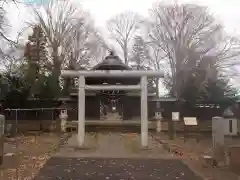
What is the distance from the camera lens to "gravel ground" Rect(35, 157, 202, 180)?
30.7 feet

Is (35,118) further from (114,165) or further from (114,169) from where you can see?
(114,169)

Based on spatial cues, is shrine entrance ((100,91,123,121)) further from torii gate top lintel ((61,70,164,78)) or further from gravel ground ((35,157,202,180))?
gravel ground ((35,157,202,180))

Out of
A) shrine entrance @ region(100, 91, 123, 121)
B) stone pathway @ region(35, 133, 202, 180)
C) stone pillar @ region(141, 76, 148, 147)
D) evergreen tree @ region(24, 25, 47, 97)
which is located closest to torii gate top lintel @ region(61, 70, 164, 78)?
stone pillar @ region(141, 76, 148, 147)

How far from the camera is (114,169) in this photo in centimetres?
1051

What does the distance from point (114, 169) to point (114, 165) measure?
2.52 ft

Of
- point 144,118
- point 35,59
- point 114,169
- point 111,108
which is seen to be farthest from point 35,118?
point 114,169

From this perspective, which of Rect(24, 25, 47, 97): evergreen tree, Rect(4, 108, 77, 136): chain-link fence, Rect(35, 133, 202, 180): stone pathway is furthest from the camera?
Rect(24, 25, 47, 97): evergreen tree

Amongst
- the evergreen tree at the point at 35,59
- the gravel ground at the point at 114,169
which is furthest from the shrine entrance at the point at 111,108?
the gravel ground at the point at 114,169

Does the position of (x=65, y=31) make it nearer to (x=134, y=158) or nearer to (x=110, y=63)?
(x=110, y=63)

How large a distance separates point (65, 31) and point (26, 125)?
60.4ft

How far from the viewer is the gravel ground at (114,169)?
30.7 ft

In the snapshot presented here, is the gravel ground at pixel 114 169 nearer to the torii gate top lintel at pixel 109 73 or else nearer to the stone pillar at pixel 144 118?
the stone pillar at pixel 144 118

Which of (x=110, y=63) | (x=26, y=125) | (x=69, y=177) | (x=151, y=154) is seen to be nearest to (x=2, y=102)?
(x=26, y=125)

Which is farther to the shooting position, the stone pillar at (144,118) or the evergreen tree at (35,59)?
the evergreen tree at (35,59)
